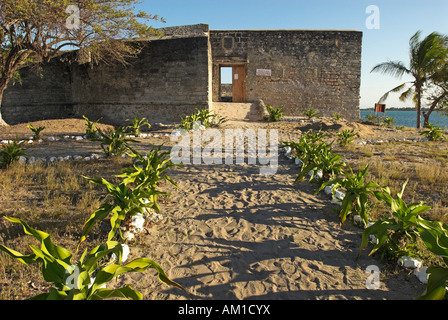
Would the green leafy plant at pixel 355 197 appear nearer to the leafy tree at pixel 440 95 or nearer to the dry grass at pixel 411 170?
the dry grass at pixel 411 170

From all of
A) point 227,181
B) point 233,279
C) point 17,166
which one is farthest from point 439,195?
point 17,166

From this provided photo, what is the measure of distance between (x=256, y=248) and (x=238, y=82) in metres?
13.3

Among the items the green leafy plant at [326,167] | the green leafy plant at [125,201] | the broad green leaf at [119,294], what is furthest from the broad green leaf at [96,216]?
the green leafy plant at [326,167]

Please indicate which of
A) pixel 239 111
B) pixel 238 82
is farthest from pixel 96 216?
pixel 238 82

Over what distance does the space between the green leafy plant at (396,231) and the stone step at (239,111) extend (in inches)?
382

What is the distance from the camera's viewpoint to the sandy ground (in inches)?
84.2

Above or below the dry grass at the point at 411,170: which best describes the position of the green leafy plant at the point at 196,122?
above

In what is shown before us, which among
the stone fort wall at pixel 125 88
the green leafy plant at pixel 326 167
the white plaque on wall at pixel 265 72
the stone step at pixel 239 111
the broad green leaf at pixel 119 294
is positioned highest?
the white plaque on wall at pixel 265 72

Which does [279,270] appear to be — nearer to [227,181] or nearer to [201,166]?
[227,181]

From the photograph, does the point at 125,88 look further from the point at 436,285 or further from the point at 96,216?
the point at 436,285

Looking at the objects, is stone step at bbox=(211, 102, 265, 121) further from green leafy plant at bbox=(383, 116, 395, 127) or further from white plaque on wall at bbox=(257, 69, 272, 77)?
green leafy plant at bbox=(383, 116, 395, 127)

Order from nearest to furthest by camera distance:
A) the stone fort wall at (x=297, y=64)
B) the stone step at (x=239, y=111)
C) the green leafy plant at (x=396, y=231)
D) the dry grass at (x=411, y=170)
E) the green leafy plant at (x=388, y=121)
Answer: the green leafy plant at (x=396, y=231), the dry grass at (x=411, y=170), the stone step at (x=239, y=111), the green leafy plant at (x=388, y=121), the stone fort wall at (x=297, y=64)

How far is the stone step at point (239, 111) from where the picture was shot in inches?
483
